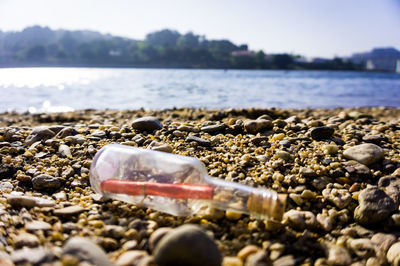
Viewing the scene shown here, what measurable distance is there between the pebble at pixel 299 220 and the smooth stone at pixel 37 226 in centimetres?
121

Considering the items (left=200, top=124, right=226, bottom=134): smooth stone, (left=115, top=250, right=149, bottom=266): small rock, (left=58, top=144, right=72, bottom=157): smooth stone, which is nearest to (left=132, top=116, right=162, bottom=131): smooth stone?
(left=200, top=124, right=226, bottom=134): smooth stone

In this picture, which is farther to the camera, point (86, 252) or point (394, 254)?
point (394, 254)

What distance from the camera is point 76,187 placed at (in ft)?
6.45

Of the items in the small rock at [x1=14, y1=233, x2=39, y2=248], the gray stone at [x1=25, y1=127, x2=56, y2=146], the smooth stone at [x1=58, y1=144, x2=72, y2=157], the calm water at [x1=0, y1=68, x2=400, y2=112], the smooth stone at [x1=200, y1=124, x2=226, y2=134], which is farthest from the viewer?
the calm water at [x1=0, y1=68, x2=400, y2=112]

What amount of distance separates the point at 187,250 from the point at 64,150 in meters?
1.92

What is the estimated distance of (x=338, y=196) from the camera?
181 centimetres

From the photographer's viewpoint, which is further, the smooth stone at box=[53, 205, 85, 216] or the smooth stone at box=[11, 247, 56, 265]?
the smooth stone at box=[53, 205, 85, 216]

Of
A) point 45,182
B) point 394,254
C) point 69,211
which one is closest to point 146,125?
point 45,182

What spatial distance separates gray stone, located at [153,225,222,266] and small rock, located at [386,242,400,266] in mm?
884

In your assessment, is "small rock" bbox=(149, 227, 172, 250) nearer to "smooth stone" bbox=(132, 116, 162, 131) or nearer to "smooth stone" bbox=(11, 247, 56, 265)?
"smooth stone" bbox=(11, 247, 56, 265)

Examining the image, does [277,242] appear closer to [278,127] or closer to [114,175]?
[114,175]

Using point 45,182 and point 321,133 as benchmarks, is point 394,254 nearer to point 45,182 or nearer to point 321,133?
point 321,133

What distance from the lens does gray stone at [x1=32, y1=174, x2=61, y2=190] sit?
1974 millimetres

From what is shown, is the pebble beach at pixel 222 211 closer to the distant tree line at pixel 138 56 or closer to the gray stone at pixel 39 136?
the gray stone at pixel 39 136
